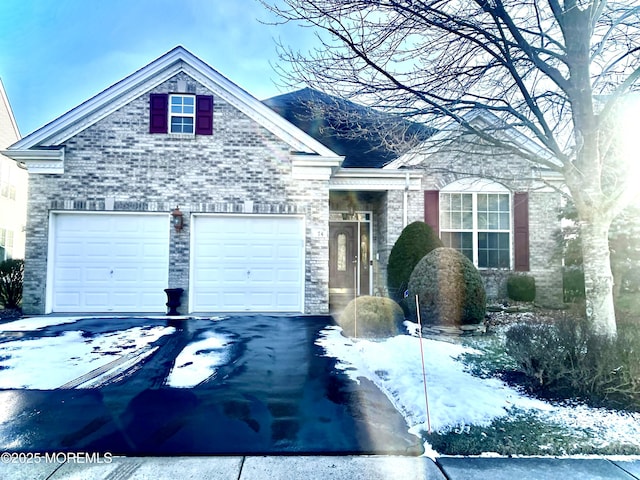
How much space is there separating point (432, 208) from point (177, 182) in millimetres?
7153

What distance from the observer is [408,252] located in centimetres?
987

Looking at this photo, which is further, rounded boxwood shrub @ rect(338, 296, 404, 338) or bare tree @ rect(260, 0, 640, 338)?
rounded boxwood shrub @ rect(338, 296, 404, 338)

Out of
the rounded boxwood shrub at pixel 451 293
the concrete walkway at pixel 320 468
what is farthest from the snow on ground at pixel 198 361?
the rounded boxwood shrub at pixel 451 293

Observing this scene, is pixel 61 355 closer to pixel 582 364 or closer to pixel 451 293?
pixel 451 293

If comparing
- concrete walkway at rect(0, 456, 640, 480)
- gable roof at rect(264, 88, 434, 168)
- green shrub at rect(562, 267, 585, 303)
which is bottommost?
concrete walkway at rect(0, 456, 640, 480)

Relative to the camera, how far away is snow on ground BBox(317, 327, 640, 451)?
3.77 m

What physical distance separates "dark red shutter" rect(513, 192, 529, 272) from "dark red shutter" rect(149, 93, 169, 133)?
10142 millimetres

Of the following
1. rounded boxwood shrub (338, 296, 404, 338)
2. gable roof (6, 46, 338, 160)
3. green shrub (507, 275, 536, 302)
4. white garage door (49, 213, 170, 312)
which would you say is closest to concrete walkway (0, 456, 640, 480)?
rounded boxwood shrub (338, 296, 404, 338)

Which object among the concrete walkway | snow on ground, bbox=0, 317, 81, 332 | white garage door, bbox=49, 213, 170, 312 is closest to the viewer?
the concrete walkway

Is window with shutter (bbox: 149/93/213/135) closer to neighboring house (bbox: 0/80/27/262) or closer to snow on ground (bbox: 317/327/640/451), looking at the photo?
snow on ground (bbox: 317/327/640/451)

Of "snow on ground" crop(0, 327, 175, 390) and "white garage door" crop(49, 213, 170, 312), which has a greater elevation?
"white garage door" crop(49, 213, 170, 312)

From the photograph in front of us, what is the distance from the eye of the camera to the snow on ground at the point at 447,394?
377cm

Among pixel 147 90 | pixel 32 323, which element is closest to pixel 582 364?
pixel 32 323

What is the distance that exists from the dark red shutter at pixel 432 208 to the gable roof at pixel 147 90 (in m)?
3.23
